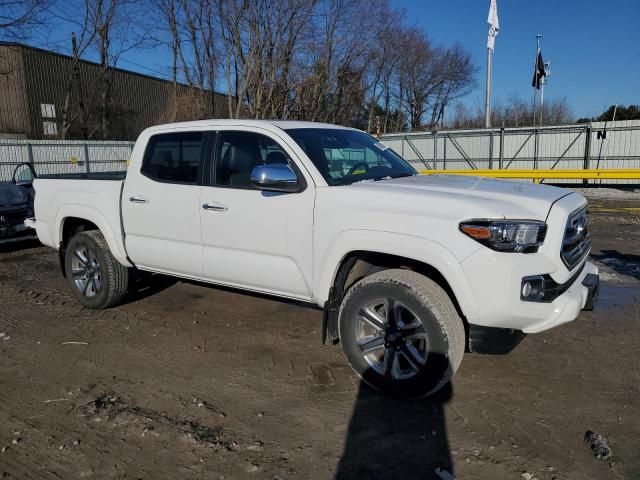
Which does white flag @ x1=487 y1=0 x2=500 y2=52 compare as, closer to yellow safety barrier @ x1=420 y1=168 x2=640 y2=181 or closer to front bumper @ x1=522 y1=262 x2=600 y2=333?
yellow safety barrier @ x1=420 y1=168 x2=640 y2=181

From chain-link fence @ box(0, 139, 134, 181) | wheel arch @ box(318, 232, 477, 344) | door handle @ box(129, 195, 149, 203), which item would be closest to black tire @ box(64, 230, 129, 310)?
door handle @ box(129, 195, 149, 203)

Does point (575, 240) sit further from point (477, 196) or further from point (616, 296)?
point (616, 296)

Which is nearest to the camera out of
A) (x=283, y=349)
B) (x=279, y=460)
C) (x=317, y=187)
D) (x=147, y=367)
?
(x=279, y=460)

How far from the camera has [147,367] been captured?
161 inches

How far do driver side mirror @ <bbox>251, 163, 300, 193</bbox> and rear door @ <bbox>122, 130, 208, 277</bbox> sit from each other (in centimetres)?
90

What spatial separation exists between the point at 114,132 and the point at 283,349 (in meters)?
37.0

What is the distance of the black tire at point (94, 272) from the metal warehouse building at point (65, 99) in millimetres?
18638

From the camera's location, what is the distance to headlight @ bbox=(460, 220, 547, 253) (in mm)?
3096

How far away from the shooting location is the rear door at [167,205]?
453 centimetres

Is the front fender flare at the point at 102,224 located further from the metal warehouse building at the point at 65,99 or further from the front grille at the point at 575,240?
the metal warehouse building at the point at 65,99

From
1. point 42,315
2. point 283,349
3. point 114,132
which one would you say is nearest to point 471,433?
point 283,349

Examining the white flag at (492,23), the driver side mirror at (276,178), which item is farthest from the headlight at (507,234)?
the white flag at (492,23)

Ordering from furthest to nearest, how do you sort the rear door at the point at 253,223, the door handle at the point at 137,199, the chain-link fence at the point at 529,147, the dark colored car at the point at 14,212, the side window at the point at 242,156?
the chain-link fence at the point at 529,147, the dark colored car at the point at 14,212, the door handle at the point at 137,199, the side window at the point at 242,156, the rear door at the point at 253,223

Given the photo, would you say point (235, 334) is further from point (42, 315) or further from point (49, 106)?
point (49, 106)
